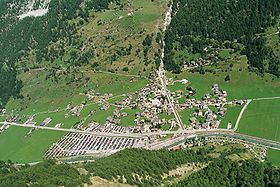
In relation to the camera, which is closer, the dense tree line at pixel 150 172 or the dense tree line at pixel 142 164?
the dense tree line at pixel 150 172

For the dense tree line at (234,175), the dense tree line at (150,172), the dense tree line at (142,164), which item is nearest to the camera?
the dense tree line at (150,172)

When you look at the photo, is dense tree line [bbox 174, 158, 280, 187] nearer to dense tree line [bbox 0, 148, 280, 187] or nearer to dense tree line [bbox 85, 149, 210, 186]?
dense tree line [bbox 0, 148, 280, 187]

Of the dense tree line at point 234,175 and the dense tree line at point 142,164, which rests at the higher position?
the dense tree line at point 142,164

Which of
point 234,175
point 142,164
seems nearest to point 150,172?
point 142,164

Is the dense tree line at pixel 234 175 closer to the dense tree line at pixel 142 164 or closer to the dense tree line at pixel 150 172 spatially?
the dense tree line at pixel 150 172

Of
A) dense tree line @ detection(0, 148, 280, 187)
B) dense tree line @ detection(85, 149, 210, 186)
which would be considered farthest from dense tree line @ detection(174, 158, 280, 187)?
dense tree line @ detection(85, 149, 210, 186)

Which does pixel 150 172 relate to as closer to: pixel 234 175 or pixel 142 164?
pixel 142 164

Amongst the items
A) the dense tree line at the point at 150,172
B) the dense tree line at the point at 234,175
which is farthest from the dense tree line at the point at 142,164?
the dense tree line at the point at 234,175

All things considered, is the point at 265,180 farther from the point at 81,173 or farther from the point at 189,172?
the point at 81,173

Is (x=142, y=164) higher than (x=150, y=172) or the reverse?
higher
